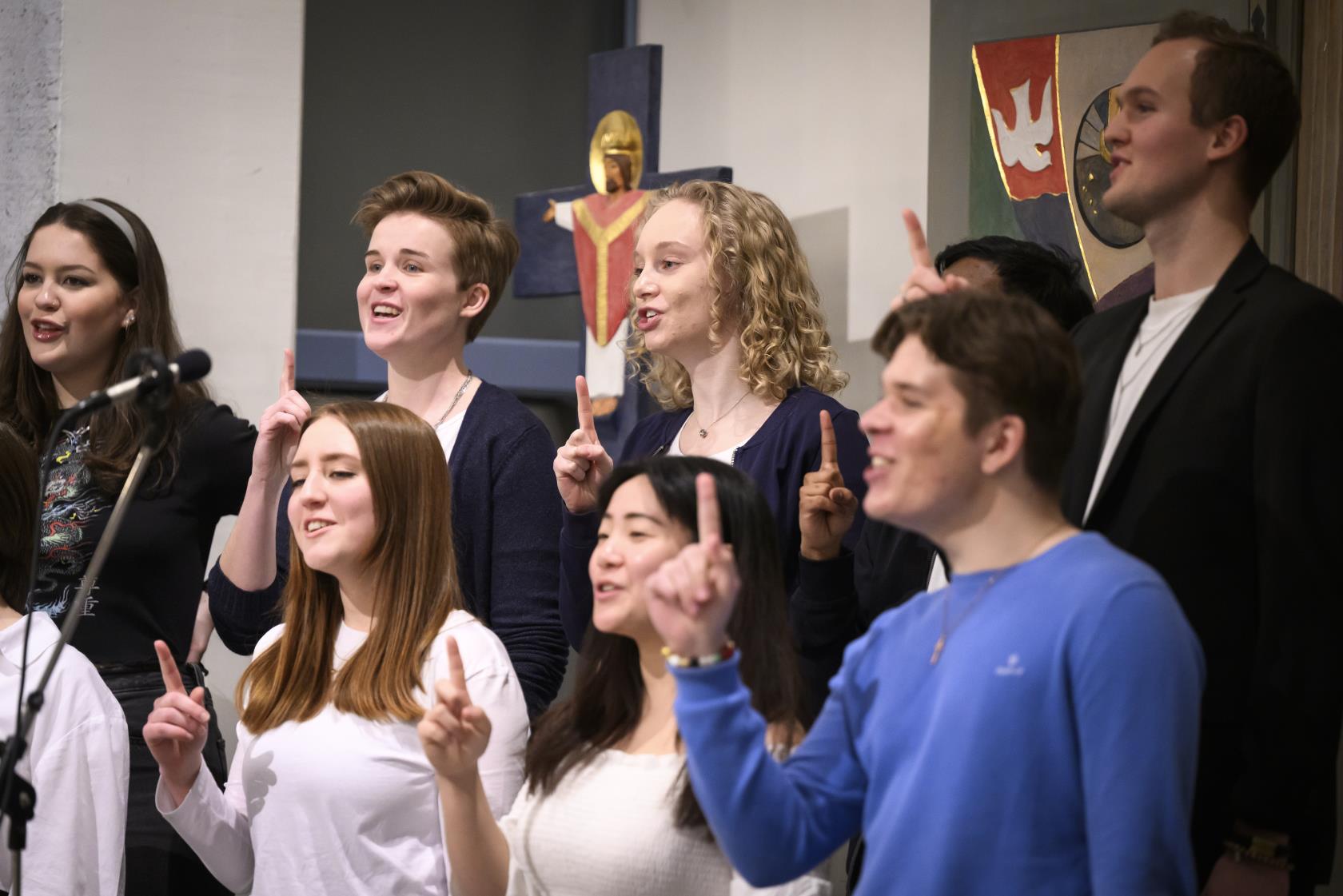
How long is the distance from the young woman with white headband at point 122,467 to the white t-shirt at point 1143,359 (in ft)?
5.69

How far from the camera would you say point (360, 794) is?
232 centimetres

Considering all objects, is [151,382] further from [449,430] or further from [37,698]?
[449,430]

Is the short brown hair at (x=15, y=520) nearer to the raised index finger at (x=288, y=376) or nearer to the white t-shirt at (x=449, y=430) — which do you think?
the raised index finger at (x=288, y=376)

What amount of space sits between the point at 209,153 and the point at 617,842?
2.49 m

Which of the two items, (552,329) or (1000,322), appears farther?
(552,329)

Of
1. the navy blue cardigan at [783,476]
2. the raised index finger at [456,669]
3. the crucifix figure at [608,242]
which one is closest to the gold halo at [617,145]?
the crucifix figure at [608,242]

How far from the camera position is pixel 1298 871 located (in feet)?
6.11

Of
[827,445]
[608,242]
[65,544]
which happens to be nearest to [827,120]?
[608,242]

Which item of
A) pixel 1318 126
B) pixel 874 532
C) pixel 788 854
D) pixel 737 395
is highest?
pixel 1318 126

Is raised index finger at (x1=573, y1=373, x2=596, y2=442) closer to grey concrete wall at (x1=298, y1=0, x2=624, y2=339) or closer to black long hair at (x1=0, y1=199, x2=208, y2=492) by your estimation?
black long hair at (x1=0, y1=199, x2=208, y2=492)

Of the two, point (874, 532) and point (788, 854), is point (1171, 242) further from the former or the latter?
point (788, 854)

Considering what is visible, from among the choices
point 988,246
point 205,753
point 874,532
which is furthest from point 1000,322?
point 205,753

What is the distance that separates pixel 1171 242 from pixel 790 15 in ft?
8.95

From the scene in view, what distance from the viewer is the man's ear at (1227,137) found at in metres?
2.06
